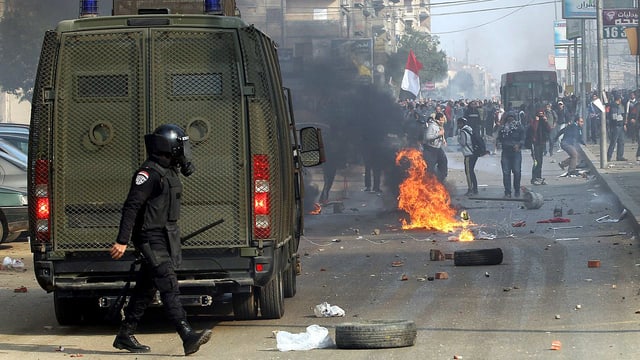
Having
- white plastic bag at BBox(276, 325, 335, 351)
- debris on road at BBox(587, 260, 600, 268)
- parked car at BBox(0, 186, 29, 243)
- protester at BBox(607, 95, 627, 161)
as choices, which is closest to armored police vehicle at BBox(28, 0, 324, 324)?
white plastic bag at BBox(276, 325, 335, 351)

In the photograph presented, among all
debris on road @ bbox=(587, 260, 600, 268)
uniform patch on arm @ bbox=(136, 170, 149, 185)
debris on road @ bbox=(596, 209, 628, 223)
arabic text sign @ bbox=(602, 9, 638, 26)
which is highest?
arabic text sign @ bbox=(602, 9, 638, 26)

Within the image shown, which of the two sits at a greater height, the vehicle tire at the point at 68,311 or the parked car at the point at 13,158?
the parked car at the point at 13,158

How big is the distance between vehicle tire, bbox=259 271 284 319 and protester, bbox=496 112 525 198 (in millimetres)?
16020

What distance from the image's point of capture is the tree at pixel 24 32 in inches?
1879

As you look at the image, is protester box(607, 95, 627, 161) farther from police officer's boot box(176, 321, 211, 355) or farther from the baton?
police officer's boot box(176, 321, 211, 355)

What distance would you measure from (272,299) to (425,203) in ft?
37.6

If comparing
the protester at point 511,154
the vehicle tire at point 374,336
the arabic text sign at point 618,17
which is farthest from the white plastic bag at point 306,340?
the arabic text sign at point 618,17

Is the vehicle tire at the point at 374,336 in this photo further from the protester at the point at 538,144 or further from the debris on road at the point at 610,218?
the protester at the point at 538,144

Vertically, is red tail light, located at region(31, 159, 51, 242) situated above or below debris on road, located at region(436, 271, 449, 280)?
above

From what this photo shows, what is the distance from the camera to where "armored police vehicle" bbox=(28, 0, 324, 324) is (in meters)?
9.25

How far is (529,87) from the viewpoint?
59438 mm

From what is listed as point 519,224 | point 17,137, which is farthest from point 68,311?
point 519,224

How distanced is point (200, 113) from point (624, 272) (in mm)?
5899

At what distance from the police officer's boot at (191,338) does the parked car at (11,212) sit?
945 cm
